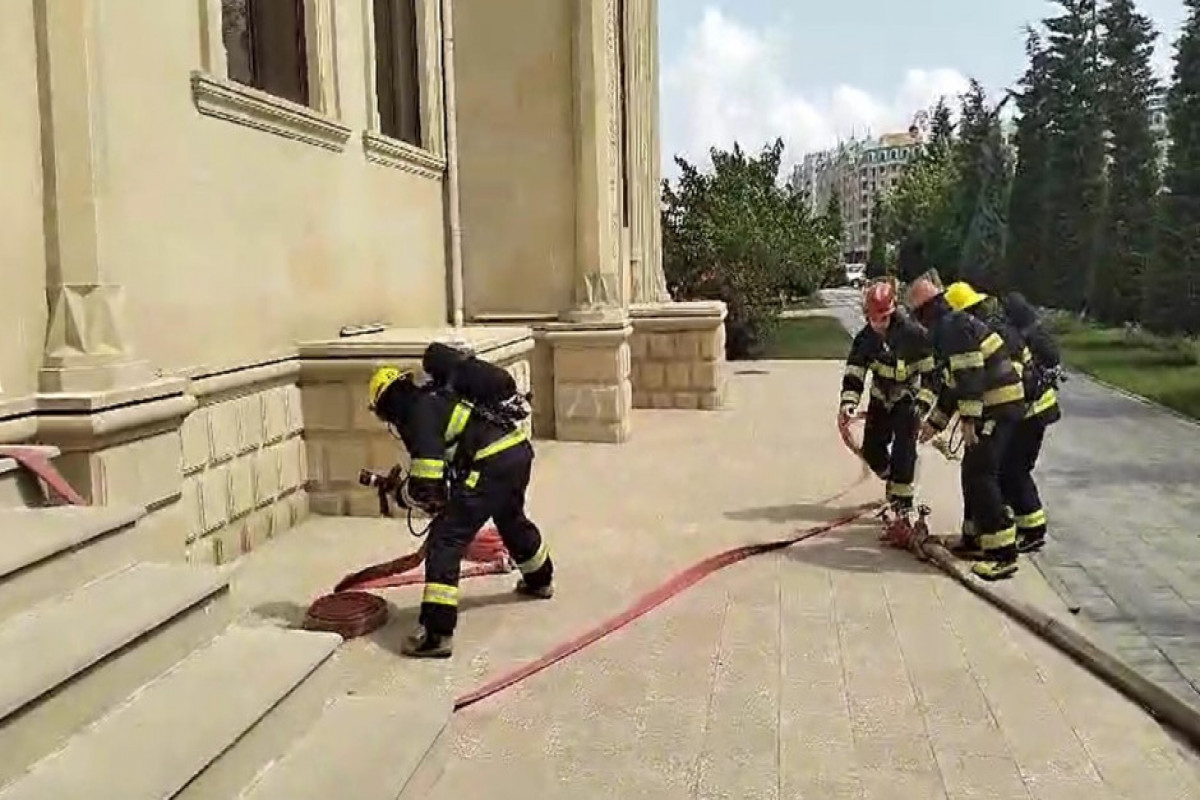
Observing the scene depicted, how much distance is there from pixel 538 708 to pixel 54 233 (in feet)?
9.85

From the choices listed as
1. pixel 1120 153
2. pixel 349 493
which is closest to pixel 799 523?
pixel 349 493

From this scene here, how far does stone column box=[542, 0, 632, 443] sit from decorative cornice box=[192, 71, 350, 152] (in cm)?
388

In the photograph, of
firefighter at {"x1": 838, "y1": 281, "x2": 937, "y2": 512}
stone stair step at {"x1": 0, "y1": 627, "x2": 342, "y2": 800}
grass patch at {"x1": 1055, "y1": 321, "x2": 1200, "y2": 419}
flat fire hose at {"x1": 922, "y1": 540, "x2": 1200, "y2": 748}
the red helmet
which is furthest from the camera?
grass patch at {"x1": 1055, "y1": 321, "x2": 1200, "y2": 419}

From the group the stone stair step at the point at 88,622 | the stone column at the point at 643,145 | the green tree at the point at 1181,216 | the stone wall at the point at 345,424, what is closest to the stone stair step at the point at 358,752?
the stone stair step at the point at 88,622

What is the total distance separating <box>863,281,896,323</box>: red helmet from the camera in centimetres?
758

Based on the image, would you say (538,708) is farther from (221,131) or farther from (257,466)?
(221,131)

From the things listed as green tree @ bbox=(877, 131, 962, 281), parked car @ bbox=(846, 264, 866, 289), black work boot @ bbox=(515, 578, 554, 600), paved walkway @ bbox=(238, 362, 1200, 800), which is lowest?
paved walkway @ bbox=(238, 362, 1200, 800)

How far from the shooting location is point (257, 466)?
747 centimetres

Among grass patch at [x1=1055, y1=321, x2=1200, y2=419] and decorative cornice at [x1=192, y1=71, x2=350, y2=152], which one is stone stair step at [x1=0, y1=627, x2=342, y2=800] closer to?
decorative cornice at [x1=192, y1=71, x2=350, y2=152]

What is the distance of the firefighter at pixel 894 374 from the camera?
24.5 ft

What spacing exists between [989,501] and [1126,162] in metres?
32.1

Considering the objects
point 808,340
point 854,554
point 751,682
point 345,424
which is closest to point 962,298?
point 854,554

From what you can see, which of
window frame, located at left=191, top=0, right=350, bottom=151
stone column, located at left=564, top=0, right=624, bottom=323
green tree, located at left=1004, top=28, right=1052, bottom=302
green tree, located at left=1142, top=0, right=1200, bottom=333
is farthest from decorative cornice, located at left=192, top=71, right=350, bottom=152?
green tree, located at left=1004, top=28, right=1052, bottom=302

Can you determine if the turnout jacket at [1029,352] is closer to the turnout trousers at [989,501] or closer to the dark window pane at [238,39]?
the turnout trousers at [989,501]
